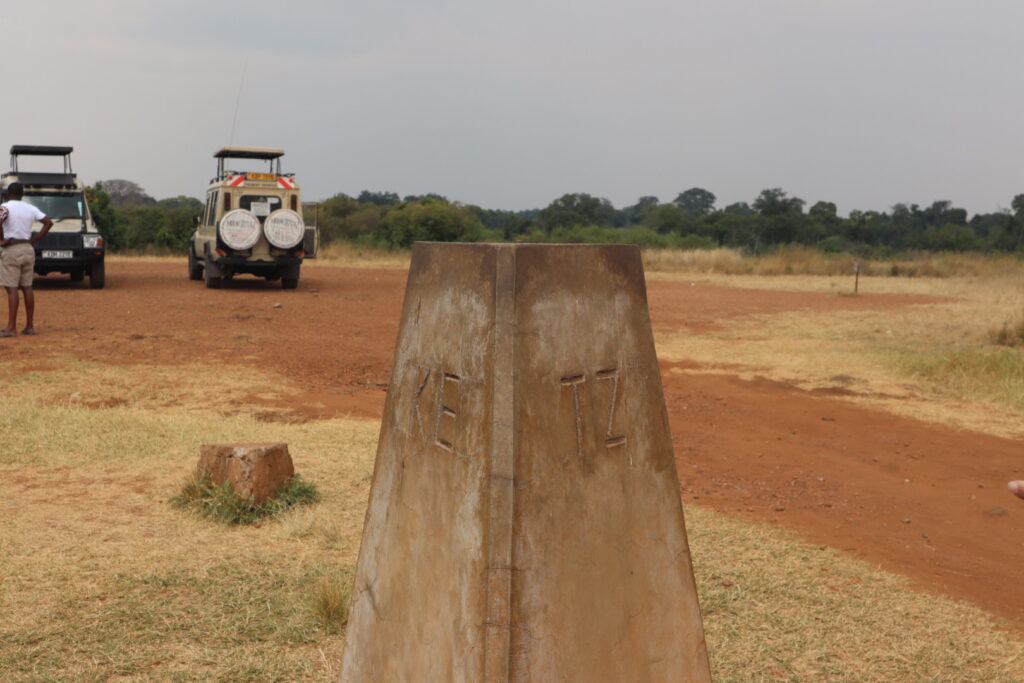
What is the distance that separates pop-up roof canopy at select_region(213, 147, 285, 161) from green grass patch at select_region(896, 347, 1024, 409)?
12.0 metres

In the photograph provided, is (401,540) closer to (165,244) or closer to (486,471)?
(486,471)

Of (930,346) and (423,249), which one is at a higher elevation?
(423,249)

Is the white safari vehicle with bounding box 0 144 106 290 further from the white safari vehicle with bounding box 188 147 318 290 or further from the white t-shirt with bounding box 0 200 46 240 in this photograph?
the white t-shirt with bounding box 0 200 46 240

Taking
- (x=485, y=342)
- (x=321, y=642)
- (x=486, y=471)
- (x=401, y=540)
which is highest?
(x=485, y=342)

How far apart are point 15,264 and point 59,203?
665 centimetres

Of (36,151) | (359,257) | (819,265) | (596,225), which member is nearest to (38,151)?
(36,151)

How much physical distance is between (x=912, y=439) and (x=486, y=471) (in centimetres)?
624

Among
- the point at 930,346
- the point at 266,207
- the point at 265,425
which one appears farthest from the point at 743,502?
the point at 266,207

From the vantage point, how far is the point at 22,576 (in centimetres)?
436

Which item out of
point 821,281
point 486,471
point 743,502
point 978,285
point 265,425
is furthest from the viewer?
point 821,281

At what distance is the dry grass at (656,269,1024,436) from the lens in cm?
896

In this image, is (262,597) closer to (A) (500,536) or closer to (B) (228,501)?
(B) (228,501)

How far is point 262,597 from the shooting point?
429 centimetres

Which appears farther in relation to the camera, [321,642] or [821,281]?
[821,281]
